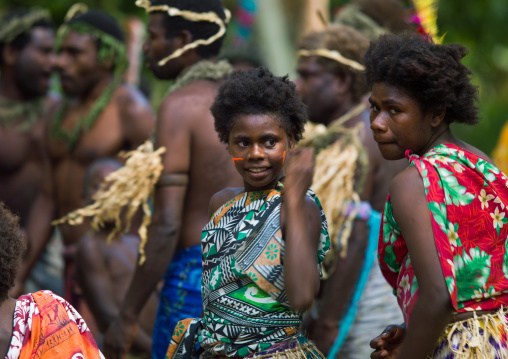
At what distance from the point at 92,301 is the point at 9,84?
2648mm

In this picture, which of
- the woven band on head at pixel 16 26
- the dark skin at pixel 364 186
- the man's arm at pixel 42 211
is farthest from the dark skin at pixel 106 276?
the woven band on head at pixel 16 26

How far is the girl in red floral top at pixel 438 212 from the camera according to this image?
254 centimetres

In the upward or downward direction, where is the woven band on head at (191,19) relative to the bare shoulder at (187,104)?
upward

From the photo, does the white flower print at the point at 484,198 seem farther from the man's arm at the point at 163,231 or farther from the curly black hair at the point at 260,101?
the man's arm at the point at 163,231

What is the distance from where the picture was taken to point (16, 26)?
6816 mm

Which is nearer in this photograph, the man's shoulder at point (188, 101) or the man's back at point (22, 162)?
the man's shoulder at point (188, 101)

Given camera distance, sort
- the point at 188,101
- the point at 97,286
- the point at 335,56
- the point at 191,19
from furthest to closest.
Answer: the point at 97,286 → the point at 335,56 → the point at 191,19 → the point at 188,101

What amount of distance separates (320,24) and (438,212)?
7213 millimetres

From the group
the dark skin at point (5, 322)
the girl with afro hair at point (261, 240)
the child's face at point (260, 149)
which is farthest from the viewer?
the child's face at point (260, 149)

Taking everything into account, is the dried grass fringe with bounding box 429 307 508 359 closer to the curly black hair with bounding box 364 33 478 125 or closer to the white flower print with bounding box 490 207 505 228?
the white flower print with bounding box 490 207 505 228

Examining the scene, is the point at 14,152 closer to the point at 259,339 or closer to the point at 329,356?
the point at 329,356

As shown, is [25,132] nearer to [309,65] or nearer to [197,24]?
[197,24]

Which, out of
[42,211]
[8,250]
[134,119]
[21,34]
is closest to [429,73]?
[8,250]

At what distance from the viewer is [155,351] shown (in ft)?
13.3
